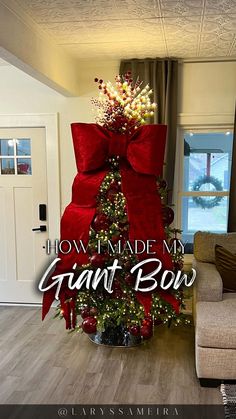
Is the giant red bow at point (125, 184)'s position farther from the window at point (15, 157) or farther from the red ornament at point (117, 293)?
the window at point (15, 157)

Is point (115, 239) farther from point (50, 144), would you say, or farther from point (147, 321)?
point (50, 144)

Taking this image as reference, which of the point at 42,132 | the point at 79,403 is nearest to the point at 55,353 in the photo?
the point at 79,403

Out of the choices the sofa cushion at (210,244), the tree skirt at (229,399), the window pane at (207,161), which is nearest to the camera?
the tree skirt at (229,399)

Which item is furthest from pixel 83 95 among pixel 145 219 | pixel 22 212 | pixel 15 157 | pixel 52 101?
pixel 145 219

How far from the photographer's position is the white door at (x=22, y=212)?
3846 mm

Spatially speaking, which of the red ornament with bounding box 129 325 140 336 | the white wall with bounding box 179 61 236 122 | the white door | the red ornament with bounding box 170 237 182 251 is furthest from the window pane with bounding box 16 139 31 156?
the red ornament with bounding box 129 325 140 336

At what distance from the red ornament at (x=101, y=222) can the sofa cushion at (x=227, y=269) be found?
3.45 ft

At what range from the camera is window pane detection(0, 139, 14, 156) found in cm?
388

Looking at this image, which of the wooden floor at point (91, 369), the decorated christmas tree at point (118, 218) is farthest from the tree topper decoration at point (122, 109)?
the wooden floor at point (91, 369)

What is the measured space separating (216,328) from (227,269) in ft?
2.28

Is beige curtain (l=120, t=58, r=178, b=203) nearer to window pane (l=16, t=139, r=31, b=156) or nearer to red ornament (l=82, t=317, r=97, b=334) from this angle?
window pane (l=16, t=139, r=31, b=156)

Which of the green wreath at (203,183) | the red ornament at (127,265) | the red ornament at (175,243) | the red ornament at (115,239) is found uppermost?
the green wreath at (203,183)

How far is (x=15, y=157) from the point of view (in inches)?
153

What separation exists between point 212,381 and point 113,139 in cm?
187
